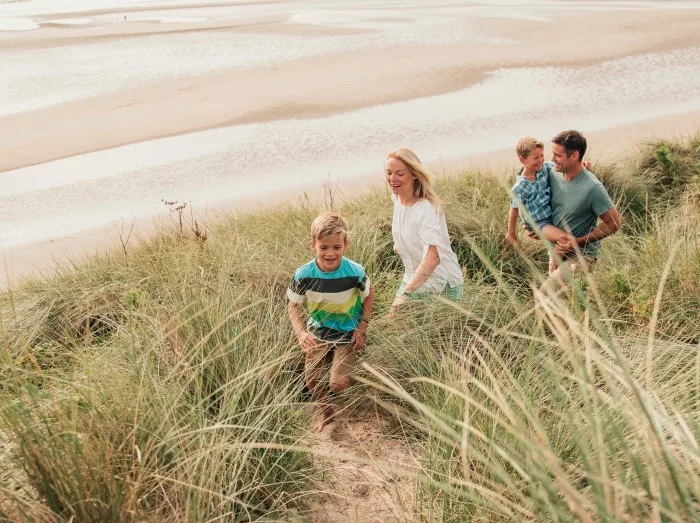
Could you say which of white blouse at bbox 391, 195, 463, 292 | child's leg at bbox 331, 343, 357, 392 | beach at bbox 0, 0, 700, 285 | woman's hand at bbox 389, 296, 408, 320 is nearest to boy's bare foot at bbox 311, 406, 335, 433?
child's leg at bbox 331, 343, 357, 392

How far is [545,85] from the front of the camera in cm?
1414

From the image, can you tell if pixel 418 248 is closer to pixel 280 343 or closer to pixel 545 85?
pixel 280 343

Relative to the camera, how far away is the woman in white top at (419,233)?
4.55m

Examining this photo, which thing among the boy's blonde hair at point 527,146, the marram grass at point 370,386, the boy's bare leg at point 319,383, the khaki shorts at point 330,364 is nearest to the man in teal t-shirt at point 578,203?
the boy's blonde hair at point 527,146

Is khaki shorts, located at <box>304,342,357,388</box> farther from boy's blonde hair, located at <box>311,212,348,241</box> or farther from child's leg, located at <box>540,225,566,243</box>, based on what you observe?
child's leg, located at <box>540,225,566,243</box>

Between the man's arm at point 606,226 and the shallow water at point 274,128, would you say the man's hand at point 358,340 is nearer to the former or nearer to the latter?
the man's arm at point 606,226

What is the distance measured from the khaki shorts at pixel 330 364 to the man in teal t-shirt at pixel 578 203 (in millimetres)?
1654

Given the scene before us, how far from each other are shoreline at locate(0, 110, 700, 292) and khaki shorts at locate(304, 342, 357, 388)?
274 cm

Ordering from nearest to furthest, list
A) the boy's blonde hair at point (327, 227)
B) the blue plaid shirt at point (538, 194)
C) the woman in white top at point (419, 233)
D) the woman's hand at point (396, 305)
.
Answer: the boy's blonde hair at point (327, 227), the woman's hand at point (396, 305), the woman in white top at point (419, 233), the blue plaid shirt at point (538, 194)

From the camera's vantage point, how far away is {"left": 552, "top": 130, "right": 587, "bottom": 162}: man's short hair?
4988 mm

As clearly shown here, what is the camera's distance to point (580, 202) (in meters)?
5.16

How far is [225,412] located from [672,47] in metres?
17.2

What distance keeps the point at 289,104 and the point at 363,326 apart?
32.6ft

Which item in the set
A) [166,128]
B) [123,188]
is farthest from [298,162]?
[166,128]
